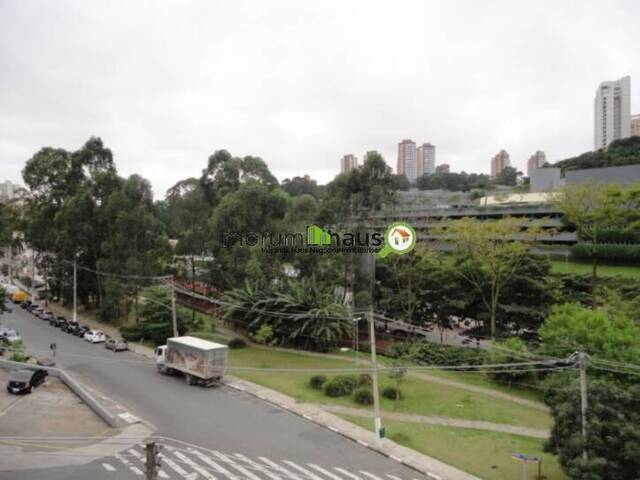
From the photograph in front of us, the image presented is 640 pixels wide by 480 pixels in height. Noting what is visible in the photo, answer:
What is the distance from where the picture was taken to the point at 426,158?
166 metres

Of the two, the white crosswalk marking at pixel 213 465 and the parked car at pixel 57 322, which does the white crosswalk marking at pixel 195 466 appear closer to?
the white crosswalk marking at pixel 213 465

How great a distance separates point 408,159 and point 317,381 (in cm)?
14307

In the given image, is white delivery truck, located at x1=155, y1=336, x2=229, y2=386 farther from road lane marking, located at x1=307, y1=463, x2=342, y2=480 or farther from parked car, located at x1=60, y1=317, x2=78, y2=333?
parked car, located at x1=60, y1=317, x2=78, y2=333

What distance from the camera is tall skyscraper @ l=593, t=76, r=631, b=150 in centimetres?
12925

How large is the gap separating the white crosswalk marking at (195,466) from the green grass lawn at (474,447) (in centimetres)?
766

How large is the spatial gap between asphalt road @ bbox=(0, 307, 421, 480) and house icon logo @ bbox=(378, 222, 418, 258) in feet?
50.7

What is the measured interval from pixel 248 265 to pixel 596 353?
23.9 m

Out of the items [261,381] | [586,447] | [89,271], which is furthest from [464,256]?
[89,271]

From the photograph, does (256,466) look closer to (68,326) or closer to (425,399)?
(425,399)

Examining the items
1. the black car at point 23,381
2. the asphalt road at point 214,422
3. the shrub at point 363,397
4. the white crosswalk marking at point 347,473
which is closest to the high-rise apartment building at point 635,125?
the shrub at point 363,397

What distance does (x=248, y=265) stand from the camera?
121ft

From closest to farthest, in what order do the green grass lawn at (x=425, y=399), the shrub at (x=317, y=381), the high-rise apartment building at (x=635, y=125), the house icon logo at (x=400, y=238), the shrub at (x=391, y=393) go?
1. the green grass lawn at (x=425, y=399)
2. the shrub at (x=391, y=393)
3. the shrub at (x=317, y=381)
4. the house icon logo at (x=400, y=238)
5. the high-rise apartment building at (x=635, y=125)

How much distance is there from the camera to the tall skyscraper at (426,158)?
6452 inches

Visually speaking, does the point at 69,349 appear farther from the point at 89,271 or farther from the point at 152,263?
the point at 89,271
